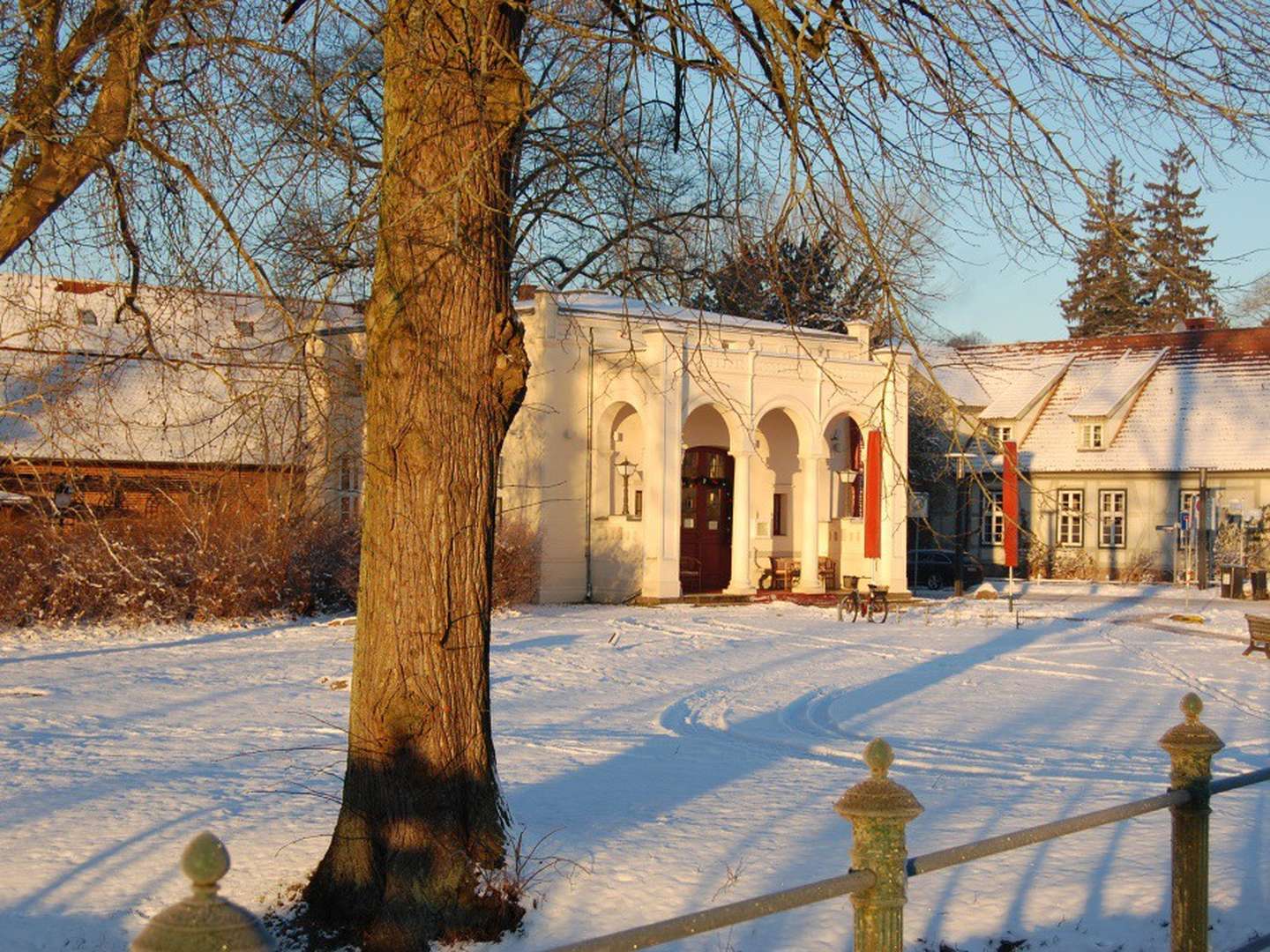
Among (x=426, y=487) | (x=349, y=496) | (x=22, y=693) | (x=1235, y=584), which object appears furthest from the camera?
(x=1235, y=584)

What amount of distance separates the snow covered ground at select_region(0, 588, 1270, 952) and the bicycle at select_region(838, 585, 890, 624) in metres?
4.37

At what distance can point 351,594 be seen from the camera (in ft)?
84.4

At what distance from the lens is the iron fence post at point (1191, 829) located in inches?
248

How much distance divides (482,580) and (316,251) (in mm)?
3564

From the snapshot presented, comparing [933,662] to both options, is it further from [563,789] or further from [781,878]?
[781,878]

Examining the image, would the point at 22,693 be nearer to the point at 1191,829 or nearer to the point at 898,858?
the point at 1191,829

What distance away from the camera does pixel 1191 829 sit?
21.0 feet

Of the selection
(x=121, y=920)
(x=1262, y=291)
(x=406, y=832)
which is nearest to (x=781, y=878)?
(x=406, y=832)

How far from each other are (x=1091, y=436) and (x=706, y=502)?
1964cm

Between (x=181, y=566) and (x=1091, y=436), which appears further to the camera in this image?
(x=1091, y=436)

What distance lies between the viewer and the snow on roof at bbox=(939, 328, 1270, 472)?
46688mm

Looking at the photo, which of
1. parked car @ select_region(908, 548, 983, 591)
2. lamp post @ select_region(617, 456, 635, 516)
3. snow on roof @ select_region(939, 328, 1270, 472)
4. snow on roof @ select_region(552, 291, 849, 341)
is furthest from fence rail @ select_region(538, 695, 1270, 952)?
snow on roof @ select_region(939, 328, 1270, 472)

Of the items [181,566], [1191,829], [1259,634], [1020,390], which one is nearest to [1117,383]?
[1020,390]

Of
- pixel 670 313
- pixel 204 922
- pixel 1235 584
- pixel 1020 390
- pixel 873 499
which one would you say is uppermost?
pixel 670 313
